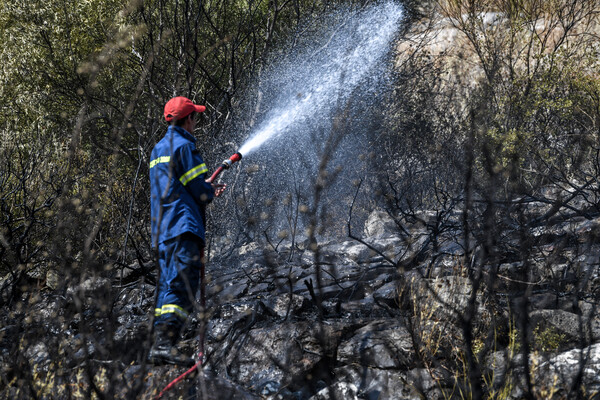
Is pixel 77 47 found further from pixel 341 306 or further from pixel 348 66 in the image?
pixel 341 306

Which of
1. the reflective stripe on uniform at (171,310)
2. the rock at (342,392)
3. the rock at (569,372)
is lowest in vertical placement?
the rock at (569,372)

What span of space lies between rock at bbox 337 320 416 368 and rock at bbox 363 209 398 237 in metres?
3.30

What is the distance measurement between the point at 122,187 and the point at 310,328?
507 cm

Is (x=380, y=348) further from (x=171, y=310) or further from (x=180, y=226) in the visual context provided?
(x=180, y=226)

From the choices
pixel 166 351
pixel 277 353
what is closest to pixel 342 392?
pixel 277 353

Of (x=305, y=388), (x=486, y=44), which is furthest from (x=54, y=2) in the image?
(x=305, y=388)

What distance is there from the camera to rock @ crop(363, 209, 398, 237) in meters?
7.28

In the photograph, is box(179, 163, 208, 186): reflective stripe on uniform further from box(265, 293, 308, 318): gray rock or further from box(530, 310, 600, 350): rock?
box(530, 310, 600, 350): rock

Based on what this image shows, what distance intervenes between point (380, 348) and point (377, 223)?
4.19 m

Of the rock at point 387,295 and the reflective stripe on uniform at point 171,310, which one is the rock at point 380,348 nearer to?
the rock at point 387,295

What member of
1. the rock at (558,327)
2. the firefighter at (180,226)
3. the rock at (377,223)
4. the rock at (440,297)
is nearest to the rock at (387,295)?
the rock at (440,297)

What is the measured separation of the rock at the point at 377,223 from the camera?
23.9ft

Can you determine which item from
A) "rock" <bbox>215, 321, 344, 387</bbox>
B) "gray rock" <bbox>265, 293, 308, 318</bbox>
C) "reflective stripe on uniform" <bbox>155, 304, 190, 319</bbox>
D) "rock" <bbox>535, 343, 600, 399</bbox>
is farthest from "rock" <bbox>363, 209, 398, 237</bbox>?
"rock" <bbox>535, 343, 600, 399</bbox>

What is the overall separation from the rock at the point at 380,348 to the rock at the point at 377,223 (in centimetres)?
330
